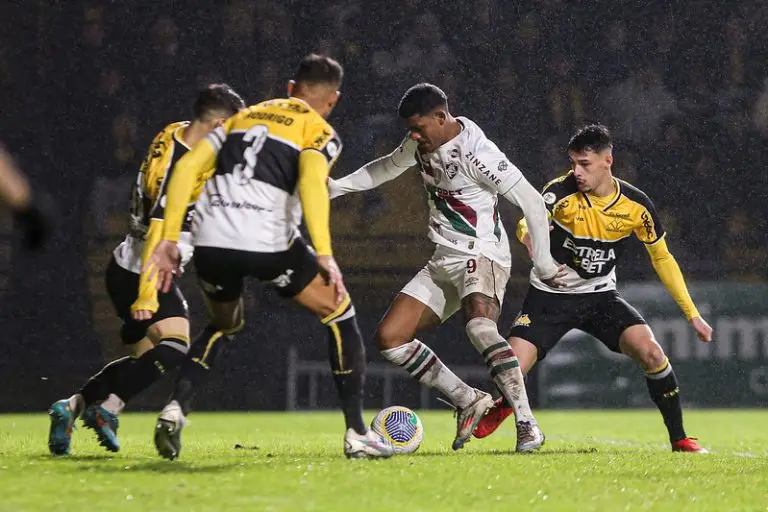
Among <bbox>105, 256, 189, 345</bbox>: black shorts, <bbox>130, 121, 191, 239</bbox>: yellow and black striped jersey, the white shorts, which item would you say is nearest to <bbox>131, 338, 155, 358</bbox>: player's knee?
<bbox>105, 256, 189, 345</bbox>: black shorts

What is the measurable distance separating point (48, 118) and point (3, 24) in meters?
1.23

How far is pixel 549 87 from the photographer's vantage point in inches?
579

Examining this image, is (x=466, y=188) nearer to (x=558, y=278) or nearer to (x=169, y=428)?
(x=558, y=278)

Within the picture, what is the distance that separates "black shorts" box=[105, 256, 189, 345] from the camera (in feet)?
18.0

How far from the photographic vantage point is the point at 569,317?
659 cm

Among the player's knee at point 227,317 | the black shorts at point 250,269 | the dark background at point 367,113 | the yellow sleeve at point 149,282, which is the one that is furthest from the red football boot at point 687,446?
the dark background at point 367,113

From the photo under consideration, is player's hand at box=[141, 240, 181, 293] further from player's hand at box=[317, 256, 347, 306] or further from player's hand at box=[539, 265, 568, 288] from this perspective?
player's hand at box=[539, 265, 568, 288]

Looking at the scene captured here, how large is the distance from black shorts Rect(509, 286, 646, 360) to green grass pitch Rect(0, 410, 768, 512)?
0.58 metres

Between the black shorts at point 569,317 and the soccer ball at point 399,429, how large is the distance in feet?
3.29

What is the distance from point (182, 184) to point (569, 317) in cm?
258

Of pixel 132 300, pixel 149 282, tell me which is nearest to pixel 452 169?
pixel 132 300

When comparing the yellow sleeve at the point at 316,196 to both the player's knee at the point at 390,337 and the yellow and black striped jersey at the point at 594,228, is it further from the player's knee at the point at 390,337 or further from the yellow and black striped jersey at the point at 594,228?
the yellow and black striped jersey at the point at 594,228

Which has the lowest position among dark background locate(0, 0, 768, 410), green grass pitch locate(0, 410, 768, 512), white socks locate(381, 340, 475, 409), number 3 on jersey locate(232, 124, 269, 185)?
green grass pitch locate(0, 410, 768, 512)

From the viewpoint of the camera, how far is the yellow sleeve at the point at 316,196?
4617 millimetres
